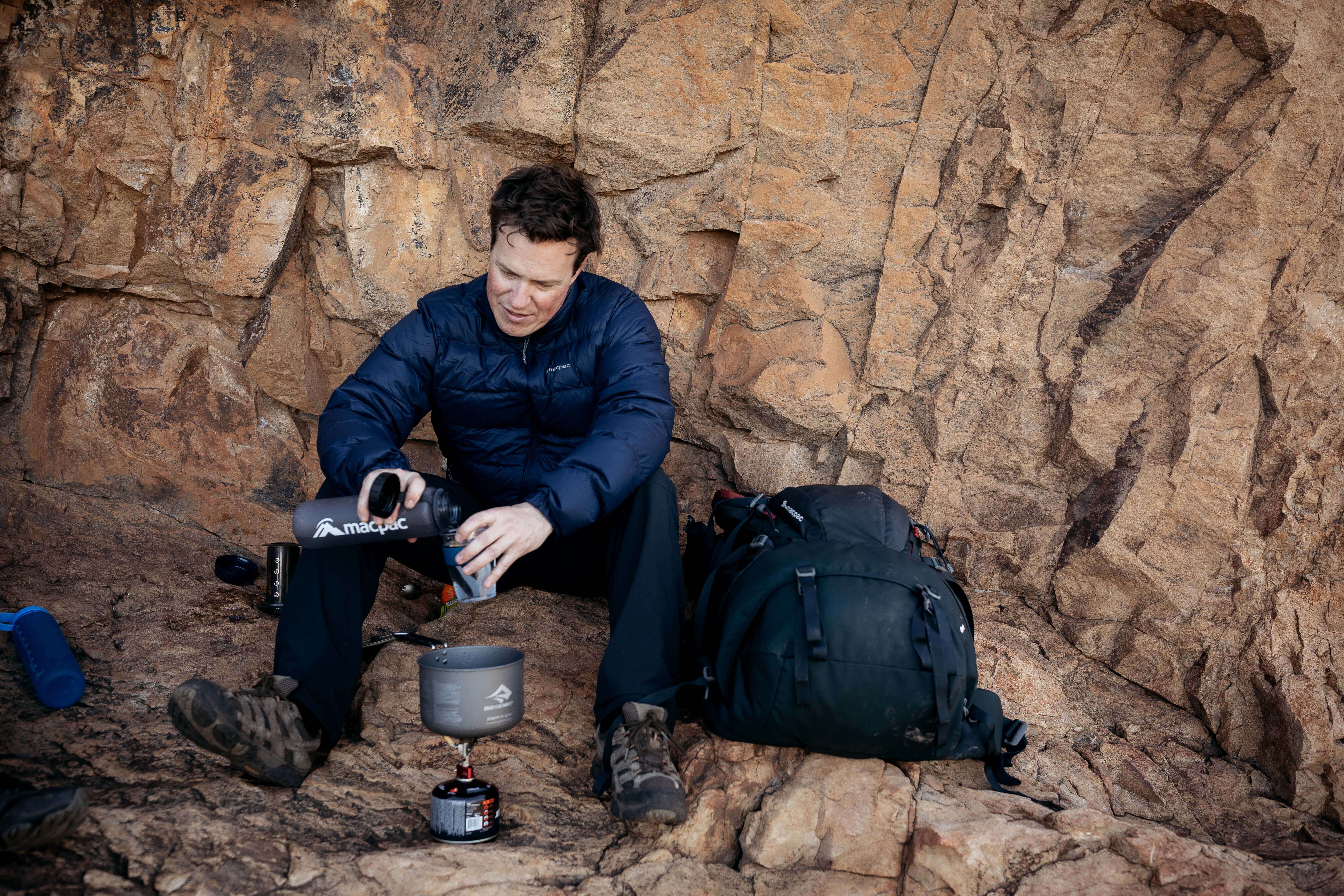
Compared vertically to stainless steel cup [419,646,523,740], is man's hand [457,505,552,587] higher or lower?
higher

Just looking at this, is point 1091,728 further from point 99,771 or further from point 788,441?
point 99,771

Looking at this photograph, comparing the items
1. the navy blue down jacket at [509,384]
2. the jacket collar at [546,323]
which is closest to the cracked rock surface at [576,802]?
the navy blue down jacket at [509,384]

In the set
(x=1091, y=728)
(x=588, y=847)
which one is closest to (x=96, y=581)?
(x=588, y=847)

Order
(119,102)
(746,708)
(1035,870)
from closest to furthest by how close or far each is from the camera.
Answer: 1. (1035,870)
2. (746,708)
3. (119,102)

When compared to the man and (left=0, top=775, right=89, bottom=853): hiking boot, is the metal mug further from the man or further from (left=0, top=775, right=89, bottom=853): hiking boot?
(left=0, top=775, right=89, bottom=853): hiking boot

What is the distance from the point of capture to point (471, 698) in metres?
1.89

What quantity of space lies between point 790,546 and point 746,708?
1.66ft

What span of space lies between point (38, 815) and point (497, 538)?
1.05m

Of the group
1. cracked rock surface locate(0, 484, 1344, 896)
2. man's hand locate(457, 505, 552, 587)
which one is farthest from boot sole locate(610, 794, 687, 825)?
man's hand locate(457, 505, 552, 587)

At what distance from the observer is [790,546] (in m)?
2.58

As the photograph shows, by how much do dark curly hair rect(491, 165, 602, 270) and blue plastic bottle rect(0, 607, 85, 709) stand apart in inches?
71.3

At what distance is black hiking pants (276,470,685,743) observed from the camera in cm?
227

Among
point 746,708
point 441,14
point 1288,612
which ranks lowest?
point 746,708

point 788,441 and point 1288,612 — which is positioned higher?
point 788,441
